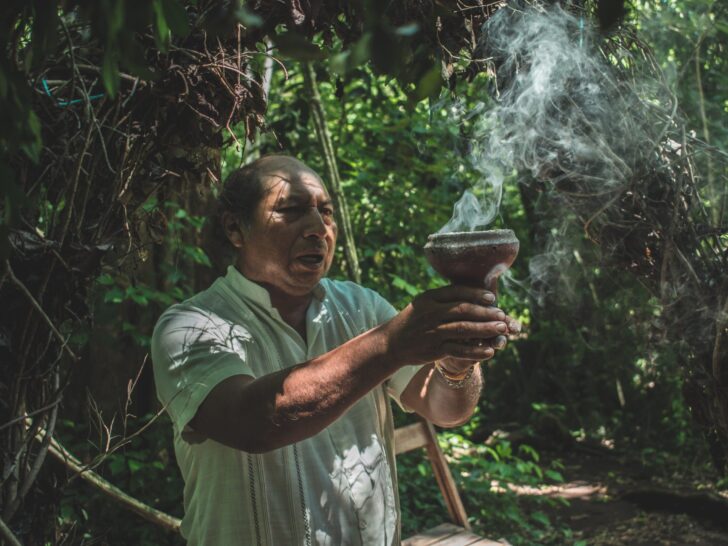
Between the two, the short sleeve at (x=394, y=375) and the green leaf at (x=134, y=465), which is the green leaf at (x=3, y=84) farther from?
the green leaf at (x=134, y=465)

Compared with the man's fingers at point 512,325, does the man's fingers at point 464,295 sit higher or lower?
higher

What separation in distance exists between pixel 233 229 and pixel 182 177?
252mm

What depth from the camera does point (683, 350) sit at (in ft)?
6.40

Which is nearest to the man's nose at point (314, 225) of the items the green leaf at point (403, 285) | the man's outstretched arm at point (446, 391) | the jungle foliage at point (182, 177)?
the jungle foliage at point (182, 177)

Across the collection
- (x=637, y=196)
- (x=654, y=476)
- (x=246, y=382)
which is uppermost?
(x=637, y=196)

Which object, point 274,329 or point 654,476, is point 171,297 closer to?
point 274,329

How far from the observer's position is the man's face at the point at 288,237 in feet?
7.35

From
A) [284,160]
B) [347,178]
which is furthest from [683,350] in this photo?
[347,178]

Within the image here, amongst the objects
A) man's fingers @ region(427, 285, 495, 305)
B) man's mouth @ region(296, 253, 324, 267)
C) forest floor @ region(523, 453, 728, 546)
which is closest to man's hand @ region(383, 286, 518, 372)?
man's fingers @ region(427, 285, 495, 305)

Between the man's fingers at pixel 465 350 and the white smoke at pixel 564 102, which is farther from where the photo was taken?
the white smoke at pixel 564 102

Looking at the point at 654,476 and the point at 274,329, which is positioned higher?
the point at 274,329

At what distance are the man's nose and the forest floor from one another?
3740mm

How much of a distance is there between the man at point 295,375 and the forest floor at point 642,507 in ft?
11.5

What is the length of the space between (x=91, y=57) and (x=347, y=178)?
343cm
